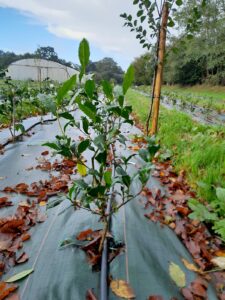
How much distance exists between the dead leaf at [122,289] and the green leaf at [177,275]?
241mm

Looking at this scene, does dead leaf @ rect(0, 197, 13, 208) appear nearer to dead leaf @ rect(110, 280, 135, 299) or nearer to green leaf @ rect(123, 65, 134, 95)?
dead leaf @ rect(110, 280, 135, 299)

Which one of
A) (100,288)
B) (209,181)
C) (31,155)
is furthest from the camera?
(31,155)

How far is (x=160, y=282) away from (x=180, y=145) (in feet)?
7.52

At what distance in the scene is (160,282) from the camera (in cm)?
121

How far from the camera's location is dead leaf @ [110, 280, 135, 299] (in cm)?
110

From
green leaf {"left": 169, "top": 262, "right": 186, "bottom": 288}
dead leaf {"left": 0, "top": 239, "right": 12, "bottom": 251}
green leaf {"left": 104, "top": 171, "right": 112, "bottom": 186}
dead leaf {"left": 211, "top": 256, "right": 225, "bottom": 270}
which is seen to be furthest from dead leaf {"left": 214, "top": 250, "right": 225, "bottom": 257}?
dead leaf {"left": 0, "top": 239, "right": 12, "bottom": 251}

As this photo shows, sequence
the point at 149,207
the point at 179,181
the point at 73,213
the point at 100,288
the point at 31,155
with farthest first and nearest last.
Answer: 1. the point at 31,155
2. the point at 179,181
3. the point at 149,207
4. the point at 73,213
5. the point at 100,288

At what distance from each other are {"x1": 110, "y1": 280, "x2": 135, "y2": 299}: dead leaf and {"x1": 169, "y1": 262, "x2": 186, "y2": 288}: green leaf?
24 centimetres

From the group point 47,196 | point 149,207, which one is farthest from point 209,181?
point 47,196

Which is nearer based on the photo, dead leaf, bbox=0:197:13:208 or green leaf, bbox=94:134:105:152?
green leaf, bbox=94:134:105:152

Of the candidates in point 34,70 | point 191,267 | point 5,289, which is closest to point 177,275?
point 191,267

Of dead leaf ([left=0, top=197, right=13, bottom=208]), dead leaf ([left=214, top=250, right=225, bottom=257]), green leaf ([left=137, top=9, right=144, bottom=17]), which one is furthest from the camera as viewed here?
green leaf ([left=137, top=9, right=144, bottom=17])

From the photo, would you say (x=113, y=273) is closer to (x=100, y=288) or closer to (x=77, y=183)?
(x=100, y=288)

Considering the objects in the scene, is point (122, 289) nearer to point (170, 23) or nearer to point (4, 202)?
point (4, 202)
